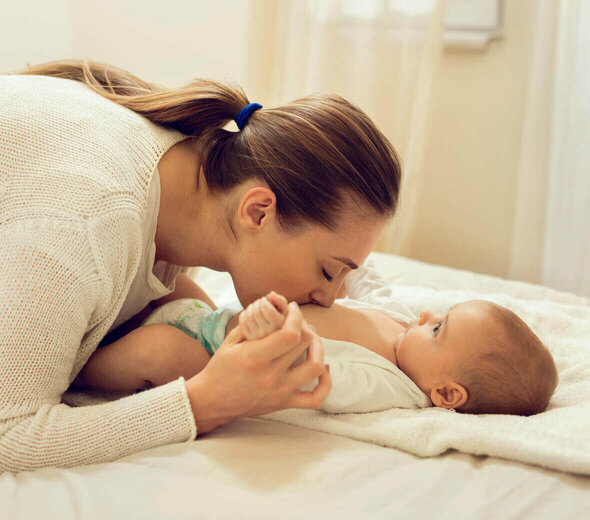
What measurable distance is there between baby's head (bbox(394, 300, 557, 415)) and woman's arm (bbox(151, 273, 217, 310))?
55 centimetres

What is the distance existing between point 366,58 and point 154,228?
5.74ft

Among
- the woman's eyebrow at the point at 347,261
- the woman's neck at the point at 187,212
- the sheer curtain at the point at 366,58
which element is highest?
the sheer curtain at the point at 366,58

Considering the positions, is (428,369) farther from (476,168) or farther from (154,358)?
(476,168)

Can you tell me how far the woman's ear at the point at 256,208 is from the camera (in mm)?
1128

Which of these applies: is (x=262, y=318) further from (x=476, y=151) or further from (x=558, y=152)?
(x=476, y=151)

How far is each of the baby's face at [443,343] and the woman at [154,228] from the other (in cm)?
18

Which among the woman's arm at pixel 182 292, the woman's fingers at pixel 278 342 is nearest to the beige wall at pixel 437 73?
the woman's arm at pixel 182 292

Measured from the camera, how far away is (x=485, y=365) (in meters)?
1.12

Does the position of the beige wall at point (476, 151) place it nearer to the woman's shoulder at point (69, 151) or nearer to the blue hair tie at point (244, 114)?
the blue hair tie at point (244, 114)

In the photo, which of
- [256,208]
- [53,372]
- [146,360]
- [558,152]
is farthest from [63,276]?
[558,152]

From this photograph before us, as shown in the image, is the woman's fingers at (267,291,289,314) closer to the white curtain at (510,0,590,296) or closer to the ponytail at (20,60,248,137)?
the ponytail at (20,60,248,137)

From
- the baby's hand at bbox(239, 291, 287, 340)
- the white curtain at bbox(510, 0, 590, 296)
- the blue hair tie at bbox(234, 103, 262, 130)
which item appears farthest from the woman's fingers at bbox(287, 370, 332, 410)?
the white curtain at bbox(510, 0, 590, 296)

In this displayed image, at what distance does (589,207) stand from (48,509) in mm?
2065

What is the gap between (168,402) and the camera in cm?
94
